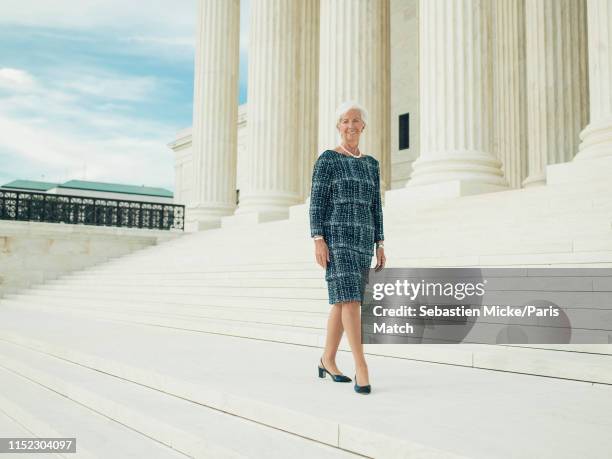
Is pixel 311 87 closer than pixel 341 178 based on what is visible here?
Answer: No

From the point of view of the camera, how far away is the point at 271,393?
5.52 m

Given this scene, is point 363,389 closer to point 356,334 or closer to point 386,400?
point 386,400

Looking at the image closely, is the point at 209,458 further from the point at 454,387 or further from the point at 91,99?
the point at 91,99

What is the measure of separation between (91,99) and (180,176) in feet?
99.7

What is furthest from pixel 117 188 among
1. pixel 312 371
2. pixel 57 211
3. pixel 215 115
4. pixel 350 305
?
pixel 350 305

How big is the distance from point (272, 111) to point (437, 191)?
37.7ft

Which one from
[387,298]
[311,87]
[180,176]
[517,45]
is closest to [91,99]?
[180,176]

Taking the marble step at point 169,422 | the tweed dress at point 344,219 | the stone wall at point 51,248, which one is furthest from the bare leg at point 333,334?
the stone wall at point 51,248

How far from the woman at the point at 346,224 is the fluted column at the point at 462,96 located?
449 inches

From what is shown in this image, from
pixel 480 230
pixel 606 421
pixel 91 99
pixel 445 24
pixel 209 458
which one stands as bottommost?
pixel 209 458

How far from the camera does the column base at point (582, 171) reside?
13.7m

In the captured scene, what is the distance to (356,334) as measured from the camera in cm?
576

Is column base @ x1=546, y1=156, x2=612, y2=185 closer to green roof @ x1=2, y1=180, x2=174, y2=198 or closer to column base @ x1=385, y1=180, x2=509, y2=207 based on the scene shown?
column base @ x1=385, y1=180, x2=509, y2=207

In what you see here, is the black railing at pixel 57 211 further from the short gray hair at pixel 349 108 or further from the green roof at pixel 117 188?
the green roof at pixel 117 188
